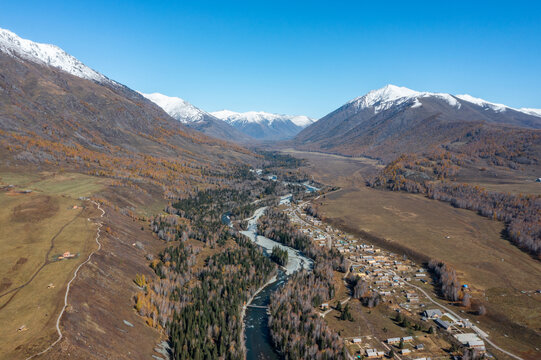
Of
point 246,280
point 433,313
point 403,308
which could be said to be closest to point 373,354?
point 403,308

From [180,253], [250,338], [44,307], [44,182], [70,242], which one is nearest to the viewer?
[44,307]

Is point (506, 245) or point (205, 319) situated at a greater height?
point (506, 245)

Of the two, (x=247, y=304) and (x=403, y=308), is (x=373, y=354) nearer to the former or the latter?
(x=403, y=308)

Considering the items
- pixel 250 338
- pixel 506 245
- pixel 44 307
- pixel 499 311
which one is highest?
pixel 506 245

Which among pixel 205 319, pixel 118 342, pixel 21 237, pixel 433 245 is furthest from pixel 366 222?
pixel 21 237

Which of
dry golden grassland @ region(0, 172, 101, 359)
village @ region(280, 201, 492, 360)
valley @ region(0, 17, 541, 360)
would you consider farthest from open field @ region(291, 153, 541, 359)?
dry golden grassland @ region(0, 172, 101, 359)

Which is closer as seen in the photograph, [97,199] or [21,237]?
[21,237]

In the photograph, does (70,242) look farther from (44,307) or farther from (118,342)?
(118,342)

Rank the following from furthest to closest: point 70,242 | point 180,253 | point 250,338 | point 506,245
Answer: point 506,245 → point 180,253 → point 70,242 → point 250,338

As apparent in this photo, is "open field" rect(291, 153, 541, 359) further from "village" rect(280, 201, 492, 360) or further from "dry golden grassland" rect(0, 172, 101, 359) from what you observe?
"dry golden grassland" rect(0, 172, 101, 359)

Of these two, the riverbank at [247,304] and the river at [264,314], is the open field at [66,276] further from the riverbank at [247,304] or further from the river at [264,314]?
the river at [264,314]
